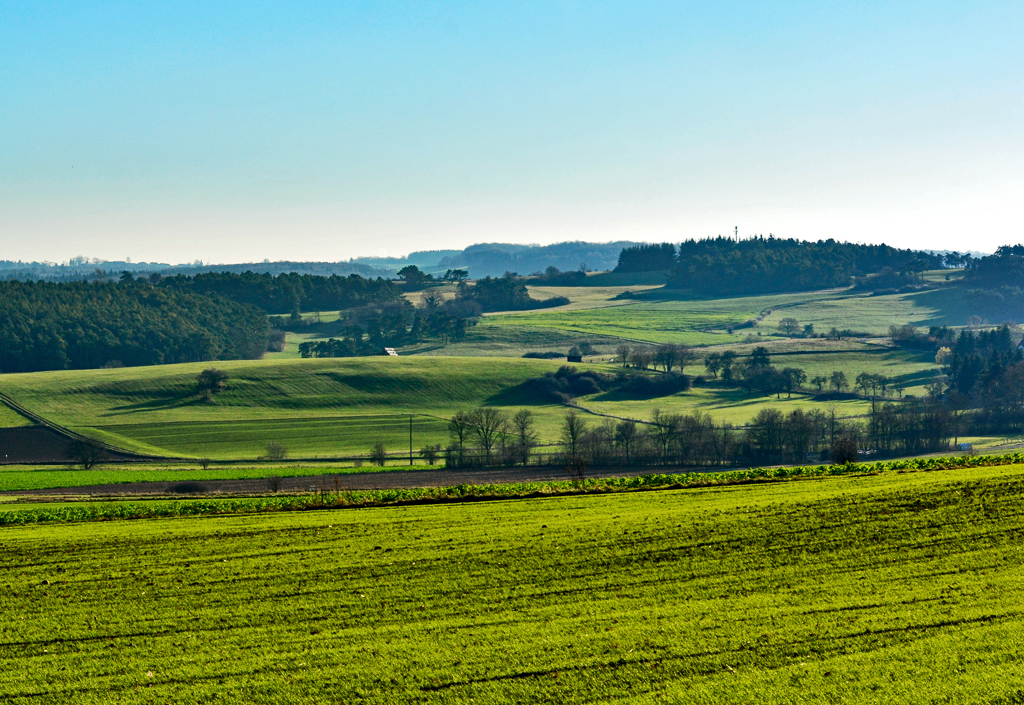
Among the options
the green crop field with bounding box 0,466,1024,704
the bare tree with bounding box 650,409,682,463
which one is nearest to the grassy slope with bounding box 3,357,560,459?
the bare tree with bounding box 650,409,682,463

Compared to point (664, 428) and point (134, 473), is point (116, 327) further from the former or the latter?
point (664, 428)

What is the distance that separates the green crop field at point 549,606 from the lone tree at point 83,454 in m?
54.2

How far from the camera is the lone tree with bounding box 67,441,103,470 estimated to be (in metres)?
79.1

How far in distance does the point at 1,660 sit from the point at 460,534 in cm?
1247

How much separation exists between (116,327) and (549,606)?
166 meters

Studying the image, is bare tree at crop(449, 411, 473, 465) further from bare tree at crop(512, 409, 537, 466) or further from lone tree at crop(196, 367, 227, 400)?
lone tree at crop(196, 367, 227, 400)

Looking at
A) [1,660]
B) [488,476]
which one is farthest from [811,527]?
[488,476]

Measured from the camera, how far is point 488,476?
69.1 meters

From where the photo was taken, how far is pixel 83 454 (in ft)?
262

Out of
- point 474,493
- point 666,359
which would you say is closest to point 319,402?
point 666,359

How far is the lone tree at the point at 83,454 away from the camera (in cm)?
7906

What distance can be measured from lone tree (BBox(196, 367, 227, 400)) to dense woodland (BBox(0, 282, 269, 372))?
1711 inches

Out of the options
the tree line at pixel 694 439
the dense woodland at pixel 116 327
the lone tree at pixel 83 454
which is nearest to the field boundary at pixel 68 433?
the lone tree at pixel 83 454

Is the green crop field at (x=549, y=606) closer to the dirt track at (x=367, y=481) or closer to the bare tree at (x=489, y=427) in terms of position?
the dirt track at (x=367, y=481)
